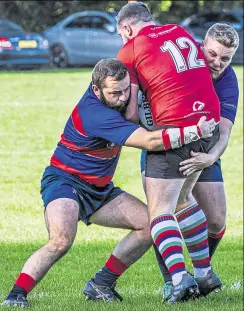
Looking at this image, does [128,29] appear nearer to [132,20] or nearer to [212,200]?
[132,20]

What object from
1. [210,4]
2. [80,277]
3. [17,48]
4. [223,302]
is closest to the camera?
[223,302]

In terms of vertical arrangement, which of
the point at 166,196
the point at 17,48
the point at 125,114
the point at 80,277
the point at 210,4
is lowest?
the point at 210,4

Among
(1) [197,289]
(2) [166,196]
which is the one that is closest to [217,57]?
(2) [166,196]

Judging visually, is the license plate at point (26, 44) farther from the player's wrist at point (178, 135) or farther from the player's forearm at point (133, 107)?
the player's wrist at point (178, 135)

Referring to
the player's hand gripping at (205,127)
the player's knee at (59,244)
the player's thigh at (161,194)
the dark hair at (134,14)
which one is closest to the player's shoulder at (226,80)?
the dark hair at (134,14)

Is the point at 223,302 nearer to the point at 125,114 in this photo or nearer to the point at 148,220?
the point at 148,220

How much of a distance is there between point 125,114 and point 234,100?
3.40ft

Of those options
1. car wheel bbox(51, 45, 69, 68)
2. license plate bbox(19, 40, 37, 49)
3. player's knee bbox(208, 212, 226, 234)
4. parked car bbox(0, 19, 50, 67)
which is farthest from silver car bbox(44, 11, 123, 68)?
player's knee bbox(208, 212, 226, 234)

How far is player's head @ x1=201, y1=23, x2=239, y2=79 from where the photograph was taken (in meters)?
6.76

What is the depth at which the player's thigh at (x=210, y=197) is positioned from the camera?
24.4 ft

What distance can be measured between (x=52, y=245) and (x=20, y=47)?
18991 mm

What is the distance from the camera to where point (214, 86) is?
23.7 feet

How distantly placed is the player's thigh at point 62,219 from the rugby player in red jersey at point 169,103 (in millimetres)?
541

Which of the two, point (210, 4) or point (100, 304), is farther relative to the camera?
point (210, 4)
